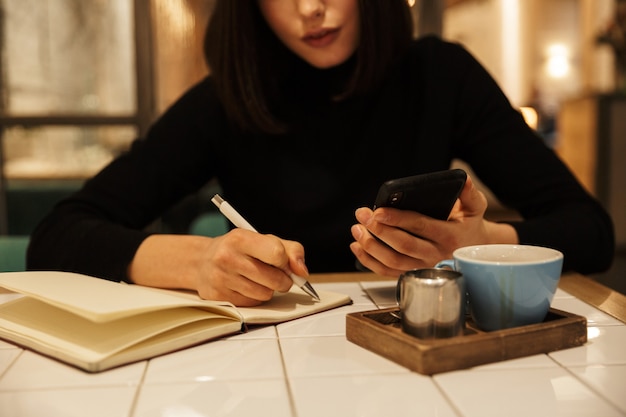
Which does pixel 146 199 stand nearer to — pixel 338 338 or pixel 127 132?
pixel 338 338

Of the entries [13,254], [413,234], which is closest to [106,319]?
[413,234]

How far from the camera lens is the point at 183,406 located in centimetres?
49

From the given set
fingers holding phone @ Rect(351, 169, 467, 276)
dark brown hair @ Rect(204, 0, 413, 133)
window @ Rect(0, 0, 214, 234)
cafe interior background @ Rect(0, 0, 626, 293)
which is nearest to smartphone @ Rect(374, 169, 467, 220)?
fingers holding phone @ Rect(351, 169, 467, 276)

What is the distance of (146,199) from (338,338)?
694mm

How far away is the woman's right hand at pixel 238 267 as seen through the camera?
29.4 inches

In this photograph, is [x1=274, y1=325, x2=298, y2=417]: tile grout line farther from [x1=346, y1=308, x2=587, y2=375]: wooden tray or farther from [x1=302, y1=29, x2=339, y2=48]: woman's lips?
[x1=302, y1=29, x2=339, y2=48]: woman's lips

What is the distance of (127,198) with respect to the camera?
1206 mm

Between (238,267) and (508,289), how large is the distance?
313 mm

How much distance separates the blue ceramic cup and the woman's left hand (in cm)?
14

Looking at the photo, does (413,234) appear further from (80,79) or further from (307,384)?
(80,79)

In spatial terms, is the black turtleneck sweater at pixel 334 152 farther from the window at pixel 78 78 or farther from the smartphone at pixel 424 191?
the window at pixel 78 78

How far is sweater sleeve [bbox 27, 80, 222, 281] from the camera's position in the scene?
97 cm

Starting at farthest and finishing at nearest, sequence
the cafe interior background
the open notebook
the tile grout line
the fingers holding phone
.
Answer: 1. the cafe interior background
2. the fingers holding phone
3. the open notebook
4. the tile grout line

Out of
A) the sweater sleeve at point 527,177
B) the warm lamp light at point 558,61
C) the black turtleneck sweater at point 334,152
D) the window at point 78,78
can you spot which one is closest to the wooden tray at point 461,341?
the sweater sleeve at point 527,177
